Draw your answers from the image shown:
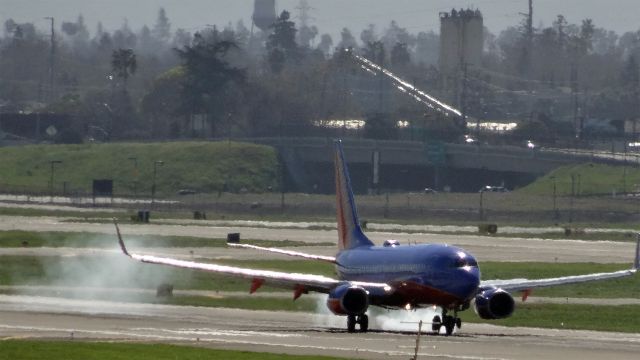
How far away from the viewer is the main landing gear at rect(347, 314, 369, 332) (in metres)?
70.8

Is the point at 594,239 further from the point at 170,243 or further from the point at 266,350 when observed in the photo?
the point at 266,350

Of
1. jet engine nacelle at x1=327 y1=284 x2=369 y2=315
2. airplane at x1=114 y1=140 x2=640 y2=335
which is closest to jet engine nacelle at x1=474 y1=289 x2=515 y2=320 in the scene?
airplane at x1=114 y1=140 x2=640 y2=335

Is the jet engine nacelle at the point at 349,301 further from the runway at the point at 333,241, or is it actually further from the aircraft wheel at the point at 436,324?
the runway at the point at 333,241

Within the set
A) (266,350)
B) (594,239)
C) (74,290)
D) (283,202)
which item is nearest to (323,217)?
(283,202)

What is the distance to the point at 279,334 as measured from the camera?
68250 mm

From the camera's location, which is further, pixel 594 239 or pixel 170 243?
pixel 594 239

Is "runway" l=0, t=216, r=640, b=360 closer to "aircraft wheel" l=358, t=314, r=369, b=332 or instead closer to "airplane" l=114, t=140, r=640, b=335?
"aircraft wheel" l=358, t=314, r=369, b=332

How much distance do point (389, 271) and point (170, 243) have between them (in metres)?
57.6

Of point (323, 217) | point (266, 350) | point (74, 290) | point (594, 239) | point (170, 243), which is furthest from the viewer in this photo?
point (323, 217)

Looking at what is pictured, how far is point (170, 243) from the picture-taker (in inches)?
5007

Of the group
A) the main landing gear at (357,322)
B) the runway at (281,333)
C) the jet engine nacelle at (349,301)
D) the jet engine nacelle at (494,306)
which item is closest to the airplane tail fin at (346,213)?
the runway at (281,333)

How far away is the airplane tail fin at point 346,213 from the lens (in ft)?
255

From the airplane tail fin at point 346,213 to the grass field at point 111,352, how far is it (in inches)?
705

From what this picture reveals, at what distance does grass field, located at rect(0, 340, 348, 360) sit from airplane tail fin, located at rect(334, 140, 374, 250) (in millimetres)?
17895
